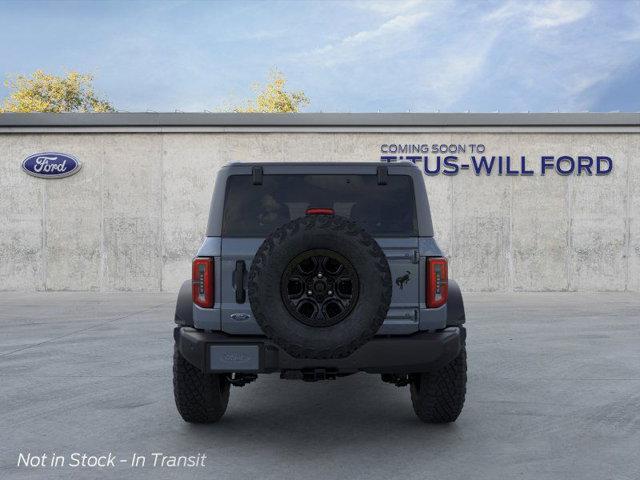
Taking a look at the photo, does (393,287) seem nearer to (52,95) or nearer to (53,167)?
(53,167)

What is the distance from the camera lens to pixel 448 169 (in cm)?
1817

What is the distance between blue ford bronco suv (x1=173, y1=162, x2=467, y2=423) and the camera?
13.7ft

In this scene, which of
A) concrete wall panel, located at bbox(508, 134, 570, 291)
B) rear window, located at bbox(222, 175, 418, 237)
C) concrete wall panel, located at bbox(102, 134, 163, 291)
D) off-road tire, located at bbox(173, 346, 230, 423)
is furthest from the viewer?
concrete wall panel, located at bbox(102, 134, 163, 291)

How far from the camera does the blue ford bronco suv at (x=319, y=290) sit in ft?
13.7

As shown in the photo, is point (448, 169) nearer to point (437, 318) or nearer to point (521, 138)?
point (521, 138)

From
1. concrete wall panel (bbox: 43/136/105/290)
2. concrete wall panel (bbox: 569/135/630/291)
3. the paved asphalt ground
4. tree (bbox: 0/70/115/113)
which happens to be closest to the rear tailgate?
the paved asphalt ground

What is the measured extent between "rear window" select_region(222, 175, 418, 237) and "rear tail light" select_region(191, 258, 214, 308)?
33cm

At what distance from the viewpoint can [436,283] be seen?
4637mm

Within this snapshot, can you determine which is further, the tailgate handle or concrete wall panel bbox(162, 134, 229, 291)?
concrete wall panel bbox(162, 134, 229, 291)

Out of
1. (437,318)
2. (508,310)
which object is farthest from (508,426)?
(508,310)

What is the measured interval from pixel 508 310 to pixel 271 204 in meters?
9.55

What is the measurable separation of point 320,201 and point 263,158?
528 inches

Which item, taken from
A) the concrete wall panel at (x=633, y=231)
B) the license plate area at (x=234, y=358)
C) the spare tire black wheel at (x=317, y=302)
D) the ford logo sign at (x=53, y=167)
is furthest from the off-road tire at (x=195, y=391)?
the concrete wall panel at (x=633, y=231)

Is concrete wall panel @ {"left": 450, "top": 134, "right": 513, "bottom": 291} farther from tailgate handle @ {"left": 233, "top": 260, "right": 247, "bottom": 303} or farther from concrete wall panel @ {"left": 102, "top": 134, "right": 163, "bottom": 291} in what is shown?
tailgate handle @ {"left": 233, "top": 260, "right": 247, "bottom": 303}
